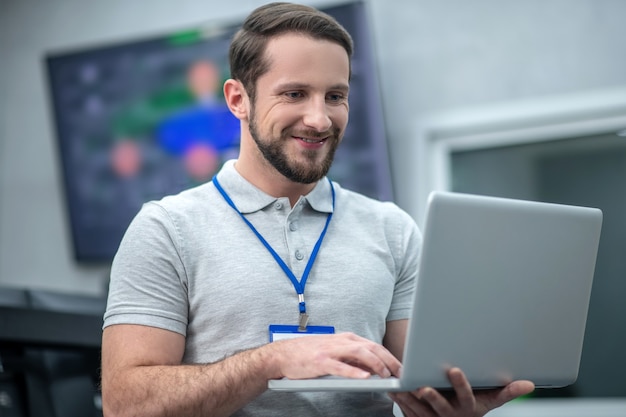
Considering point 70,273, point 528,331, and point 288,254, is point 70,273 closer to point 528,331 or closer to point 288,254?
point 288,254

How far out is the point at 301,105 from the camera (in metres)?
1.50

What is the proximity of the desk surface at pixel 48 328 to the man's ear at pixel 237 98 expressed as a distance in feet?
3.24

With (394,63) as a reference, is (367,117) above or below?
below

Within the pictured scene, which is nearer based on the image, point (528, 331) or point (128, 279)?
point (528, 331)

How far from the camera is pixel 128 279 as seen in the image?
1400mm

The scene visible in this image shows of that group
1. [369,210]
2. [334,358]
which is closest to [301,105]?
[369,210]

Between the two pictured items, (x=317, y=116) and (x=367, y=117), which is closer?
(x=317, y=116)

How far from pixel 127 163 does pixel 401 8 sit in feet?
4.69

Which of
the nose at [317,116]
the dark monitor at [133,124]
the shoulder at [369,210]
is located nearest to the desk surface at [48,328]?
the shoulder at [369,210]

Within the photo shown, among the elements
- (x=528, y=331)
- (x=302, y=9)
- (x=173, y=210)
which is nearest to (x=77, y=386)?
(x=173, y=210)

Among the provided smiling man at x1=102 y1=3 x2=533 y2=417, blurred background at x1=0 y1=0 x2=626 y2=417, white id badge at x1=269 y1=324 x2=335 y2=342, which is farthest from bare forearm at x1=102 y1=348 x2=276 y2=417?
blurred background at x1=0 y1=0 x2=626 y2=417

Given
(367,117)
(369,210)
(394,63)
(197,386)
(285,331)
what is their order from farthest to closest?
(394,63) < (367,117) < (369,210) < (285,331) < (197,386)

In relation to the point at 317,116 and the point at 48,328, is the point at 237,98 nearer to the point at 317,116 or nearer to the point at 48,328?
the point at 317,116

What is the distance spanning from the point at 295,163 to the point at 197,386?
→ 0.44m
